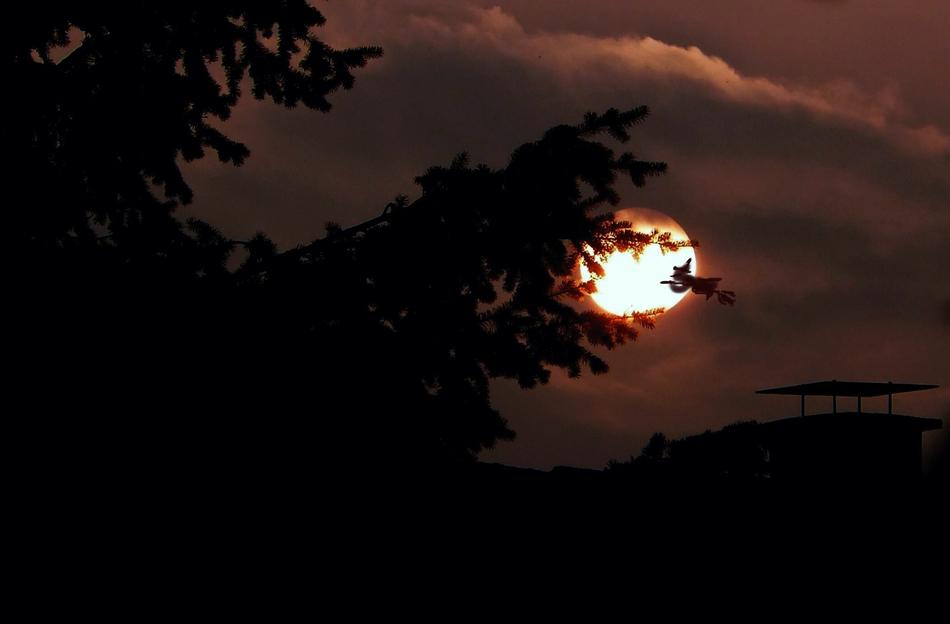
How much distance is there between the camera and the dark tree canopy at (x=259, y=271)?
3.98 meters

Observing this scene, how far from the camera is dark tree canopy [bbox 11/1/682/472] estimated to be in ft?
13.1

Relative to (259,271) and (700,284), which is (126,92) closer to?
(259,271)

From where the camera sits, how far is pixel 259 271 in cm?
516

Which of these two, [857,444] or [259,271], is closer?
[259,271]

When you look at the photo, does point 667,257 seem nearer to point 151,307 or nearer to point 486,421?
point 486,421

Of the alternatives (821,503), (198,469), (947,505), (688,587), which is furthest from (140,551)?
(947,505)

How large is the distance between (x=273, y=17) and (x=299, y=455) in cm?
315

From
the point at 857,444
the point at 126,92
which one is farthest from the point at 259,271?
the point at 857,444

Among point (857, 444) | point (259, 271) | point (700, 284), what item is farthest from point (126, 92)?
point (857, 444)

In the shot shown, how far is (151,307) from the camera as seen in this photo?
4078mm

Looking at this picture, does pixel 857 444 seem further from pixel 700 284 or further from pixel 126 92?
pixel 126 92

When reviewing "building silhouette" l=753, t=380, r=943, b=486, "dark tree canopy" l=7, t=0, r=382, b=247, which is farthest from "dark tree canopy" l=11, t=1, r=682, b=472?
"building silhouette" l=753, t=380, r=943, b=486

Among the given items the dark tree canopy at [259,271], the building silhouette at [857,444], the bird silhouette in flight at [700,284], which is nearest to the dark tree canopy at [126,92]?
the dark tree canopy at [259,271]

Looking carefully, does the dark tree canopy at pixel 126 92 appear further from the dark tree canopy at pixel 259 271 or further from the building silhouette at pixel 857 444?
the building silhouette at pixel 857 444
